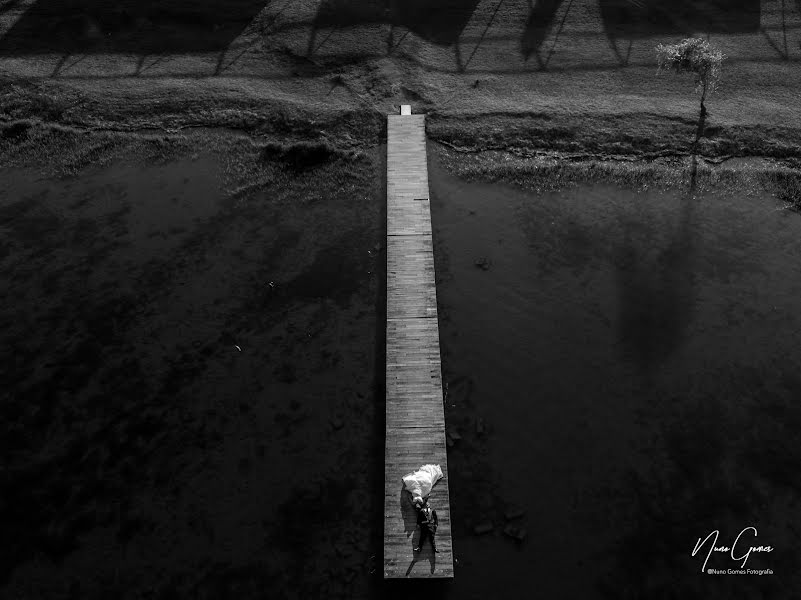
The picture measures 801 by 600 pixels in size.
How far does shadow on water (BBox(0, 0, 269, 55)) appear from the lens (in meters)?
33.6

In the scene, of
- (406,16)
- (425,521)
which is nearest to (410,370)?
(425,521)

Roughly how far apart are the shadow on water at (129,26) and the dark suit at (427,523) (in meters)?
28.4

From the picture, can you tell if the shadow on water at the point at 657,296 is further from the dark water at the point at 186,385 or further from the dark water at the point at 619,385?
the dark water at the point at 186,385

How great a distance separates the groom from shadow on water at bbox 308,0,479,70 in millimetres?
25900

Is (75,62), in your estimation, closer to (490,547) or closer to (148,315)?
(148,315)

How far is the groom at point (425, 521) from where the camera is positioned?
15.3 metres

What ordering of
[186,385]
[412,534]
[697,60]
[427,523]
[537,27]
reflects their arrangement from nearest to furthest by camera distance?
[427,523], [412,534], [186,385], [697,60], [537,27]

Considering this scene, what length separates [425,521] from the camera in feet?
50.3

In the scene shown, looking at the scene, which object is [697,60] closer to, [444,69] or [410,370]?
[444,69]

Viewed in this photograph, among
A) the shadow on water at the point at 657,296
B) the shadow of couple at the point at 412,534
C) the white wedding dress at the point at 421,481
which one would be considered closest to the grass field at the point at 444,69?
the shadow on water at the point at 657,296

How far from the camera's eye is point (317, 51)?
32.5m

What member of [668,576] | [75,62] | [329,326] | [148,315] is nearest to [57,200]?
[148,315]

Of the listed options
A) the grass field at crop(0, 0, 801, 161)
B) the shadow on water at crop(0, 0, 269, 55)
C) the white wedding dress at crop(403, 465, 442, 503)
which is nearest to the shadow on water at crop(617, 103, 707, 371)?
the grass field at crop(0, 0, 801, 161)

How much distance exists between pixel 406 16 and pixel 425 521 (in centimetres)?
2925
